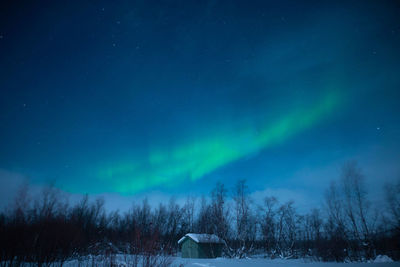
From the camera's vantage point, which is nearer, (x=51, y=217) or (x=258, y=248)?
(x=51, y=217)

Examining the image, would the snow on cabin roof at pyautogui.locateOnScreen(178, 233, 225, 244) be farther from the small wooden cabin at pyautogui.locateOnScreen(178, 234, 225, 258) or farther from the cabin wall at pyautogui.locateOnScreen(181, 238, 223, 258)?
the cabin wall at pyautogui.locateOnScreen(181, 238, 223, 258)

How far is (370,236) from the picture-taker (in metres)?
27.1

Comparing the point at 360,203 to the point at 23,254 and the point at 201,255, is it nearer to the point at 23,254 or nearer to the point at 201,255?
the point at 201,255

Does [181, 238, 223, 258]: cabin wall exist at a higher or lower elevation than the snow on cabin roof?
lower

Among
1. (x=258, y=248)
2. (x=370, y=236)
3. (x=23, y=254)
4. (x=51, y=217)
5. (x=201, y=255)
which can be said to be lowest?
(x=258, y=248)

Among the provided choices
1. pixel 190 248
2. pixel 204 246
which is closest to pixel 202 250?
pixel 204 246

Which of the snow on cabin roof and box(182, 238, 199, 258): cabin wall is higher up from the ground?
the snow on cabin roof

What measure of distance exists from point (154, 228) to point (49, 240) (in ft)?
26.4

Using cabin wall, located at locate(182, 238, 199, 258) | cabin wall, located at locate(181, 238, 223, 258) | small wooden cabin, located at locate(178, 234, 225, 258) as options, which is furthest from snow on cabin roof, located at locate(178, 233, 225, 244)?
cabin wall, located at locate(182, 238, 199, 258)

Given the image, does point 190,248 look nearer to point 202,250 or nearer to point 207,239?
point 202,250

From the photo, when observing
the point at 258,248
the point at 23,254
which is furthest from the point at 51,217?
the point at 258,248

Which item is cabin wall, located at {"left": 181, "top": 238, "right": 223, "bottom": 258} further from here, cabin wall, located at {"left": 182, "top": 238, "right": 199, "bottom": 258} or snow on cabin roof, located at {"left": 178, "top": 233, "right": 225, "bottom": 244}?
snow on cabin roof, located at {"left": 178, "top": 233, "right": 225, "bottom": 244}

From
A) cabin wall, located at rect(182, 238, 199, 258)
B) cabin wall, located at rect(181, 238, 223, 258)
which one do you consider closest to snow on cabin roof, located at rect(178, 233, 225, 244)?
cabin wall, located at rect(181, 238, 223, 258)

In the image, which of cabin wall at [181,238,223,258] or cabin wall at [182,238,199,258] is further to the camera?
cabin wall at [182,238,199,258]
